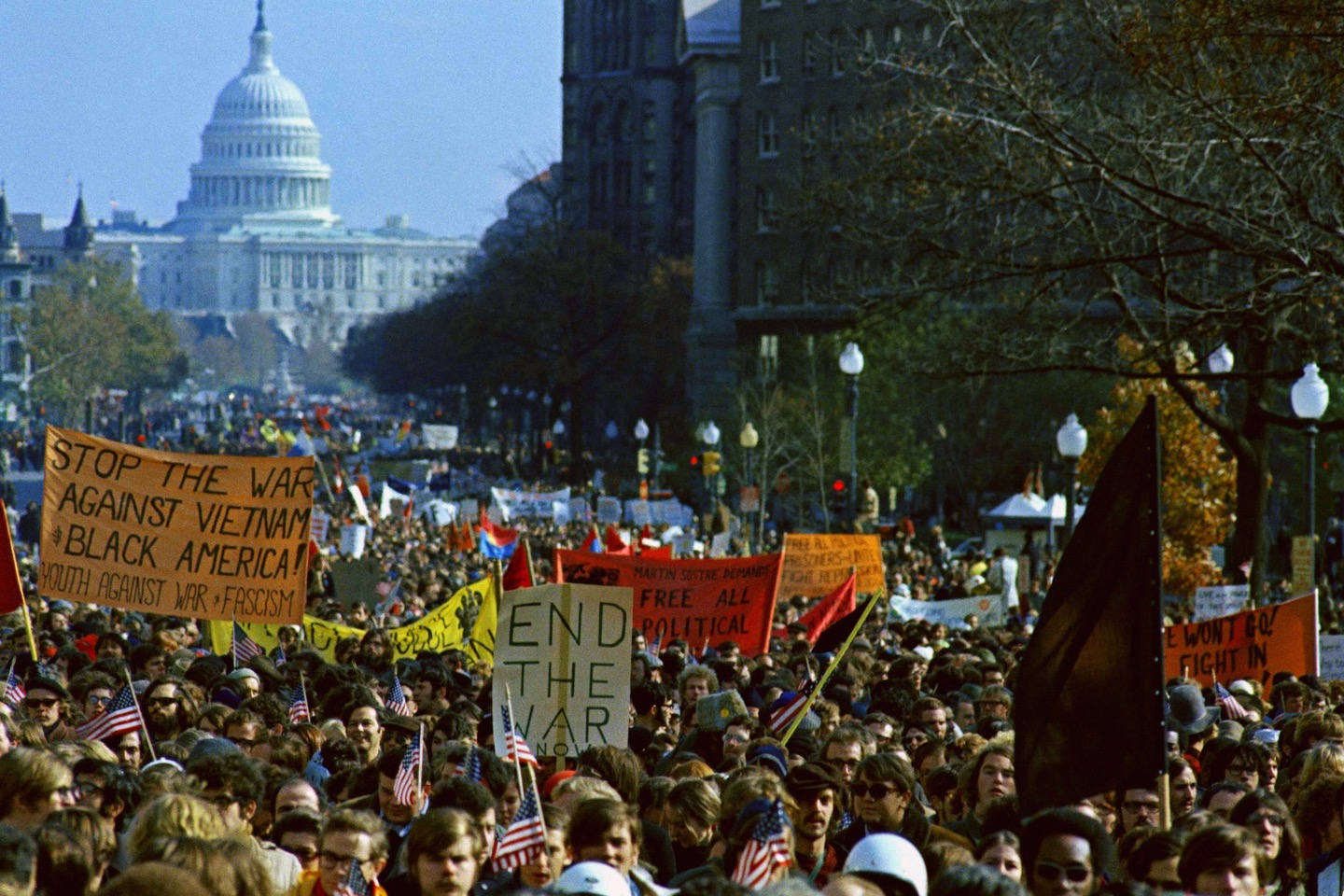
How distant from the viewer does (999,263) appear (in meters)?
17.0

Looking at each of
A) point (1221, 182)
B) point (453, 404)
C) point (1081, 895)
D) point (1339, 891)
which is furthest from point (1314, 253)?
point (453, 404)

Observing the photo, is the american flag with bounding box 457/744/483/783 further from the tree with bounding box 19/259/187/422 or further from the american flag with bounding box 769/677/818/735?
the tree with bounding box 19/259/187/422

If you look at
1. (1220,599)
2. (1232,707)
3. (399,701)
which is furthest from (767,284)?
(399,701)

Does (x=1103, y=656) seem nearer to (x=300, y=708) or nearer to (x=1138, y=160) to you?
(x=300, y=708)

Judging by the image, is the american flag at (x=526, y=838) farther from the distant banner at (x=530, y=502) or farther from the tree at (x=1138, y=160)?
the distant banner at (x=530, y=502)

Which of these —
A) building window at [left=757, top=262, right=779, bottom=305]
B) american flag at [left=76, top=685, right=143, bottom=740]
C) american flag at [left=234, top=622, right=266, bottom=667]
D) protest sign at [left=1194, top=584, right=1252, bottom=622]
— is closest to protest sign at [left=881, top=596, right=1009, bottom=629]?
protest sign at [left=1194, top=584, right=1252, bottom=622]

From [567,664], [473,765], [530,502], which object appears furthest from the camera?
[530,502]

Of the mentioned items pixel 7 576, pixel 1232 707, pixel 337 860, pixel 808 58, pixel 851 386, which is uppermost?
pixel 808 58

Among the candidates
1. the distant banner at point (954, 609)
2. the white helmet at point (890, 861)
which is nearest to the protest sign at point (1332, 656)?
the distant banner at point (954, 609)

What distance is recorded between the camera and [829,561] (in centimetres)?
2328

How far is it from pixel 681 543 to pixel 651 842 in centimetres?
2720

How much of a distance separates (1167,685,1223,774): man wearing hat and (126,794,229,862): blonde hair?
6.03 meters

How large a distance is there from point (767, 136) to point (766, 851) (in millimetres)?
72652

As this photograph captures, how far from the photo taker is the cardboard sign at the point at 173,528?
14.9m
